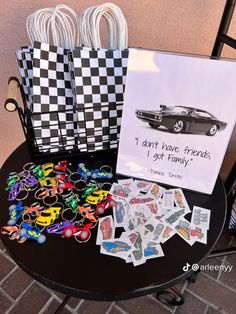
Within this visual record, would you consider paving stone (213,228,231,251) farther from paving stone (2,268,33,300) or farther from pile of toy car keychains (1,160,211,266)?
paving stone (2,268,33,300)

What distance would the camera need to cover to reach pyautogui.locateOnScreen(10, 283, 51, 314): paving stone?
1.11 meters

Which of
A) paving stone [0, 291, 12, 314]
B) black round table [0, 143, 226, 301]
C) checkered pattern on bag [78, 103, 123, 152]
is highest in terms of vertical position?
checkered pattern on bag [78, 103, 123, 152]

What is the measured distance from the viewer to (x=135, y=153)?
2.55 ft

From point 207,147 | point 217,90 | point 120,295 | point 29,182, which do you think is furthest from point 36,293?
point 217,90

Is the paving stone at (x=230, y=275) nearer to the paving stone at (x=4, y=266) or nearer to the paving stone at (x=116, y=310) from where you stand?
the paving stone at (x=116, y=310)

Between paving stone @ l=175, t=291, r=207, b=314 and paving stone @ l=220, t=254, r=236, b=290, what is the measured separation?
0.55 ft

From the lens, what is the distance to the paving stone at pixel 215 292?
1.15 metres

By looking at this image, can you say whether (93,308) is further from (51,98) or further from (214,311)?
(51,98)

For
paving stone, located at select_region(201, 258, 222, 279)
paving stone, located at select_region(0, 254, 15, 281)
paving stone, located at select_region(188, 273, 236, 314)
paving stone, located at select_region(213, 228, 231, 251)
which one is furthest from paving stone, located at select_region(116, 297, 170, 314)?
paving stone, located at select_region(0, 254, 15, 281)

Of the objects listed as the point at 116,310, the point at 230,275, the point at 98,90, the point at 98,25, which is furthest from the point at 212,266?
the point at 98,25

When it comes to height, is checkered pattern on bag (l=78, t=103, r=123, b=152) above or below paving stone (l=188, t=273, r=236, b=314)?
above

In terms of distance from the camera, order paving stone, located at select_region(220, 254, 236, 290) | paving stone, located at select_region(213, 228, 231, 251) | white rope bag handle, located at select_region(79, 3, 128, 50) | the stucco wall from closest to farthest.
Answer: white rope bag handle, located at select_region(79, 3, 128, 50), the stucco wall, paving stone, located at select_region(220, 254, 236, 290), paving stone, located at select_region(213, 228, 231, 251)

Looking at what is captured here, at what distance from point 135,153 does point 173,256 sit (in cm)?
31

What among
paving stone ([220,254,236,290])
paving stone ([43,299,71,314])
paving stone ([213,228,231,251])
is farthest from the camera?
paving stone ([213,228,231,251])
